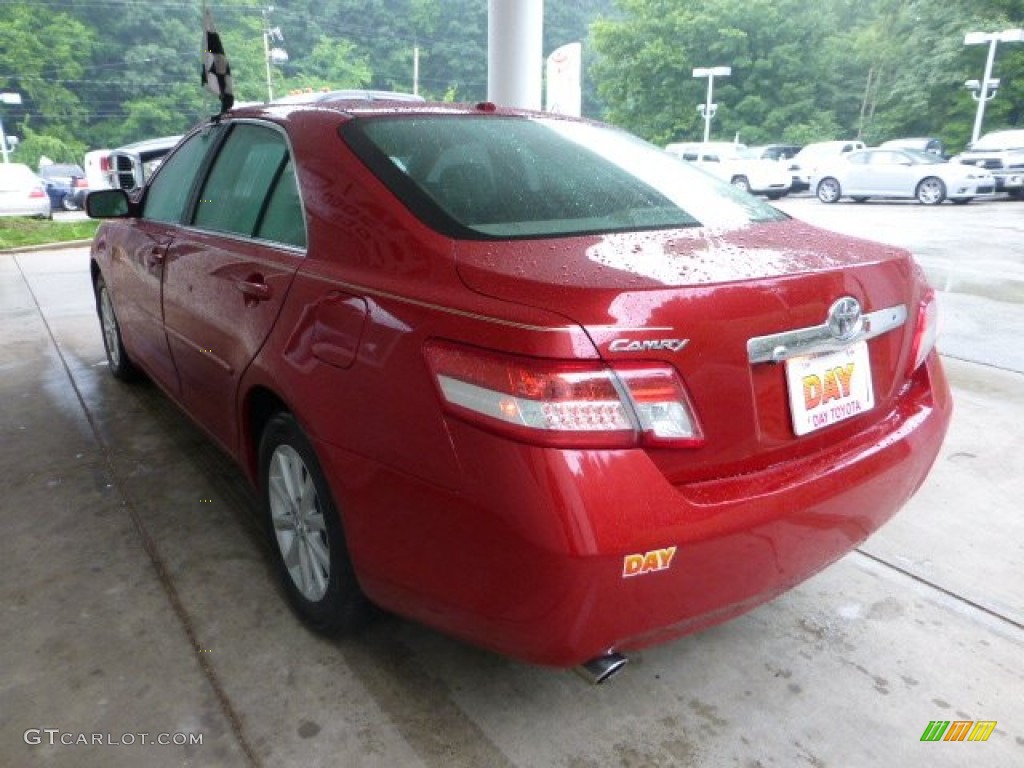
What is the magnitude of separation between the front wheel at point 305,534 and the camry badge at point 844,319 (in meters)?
1.28

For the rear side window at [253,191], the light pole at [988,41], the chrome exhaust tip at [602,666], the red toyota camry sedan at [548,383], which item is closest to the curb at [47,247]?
the rear side window at [253,191]

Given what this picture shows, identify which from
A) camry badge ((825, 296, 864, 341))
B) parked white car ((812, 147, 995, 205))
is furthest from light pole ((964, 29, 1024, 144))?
camry badge ((825, 296, 864, 341))

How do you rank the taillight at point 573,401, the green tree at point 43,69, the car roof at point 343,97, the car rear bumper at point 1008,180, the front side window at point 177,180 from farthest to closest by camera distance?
the green tree at point 43,69 < the car rear bumper at point 1008,180 < the front side window at point 177,180 < the car roof at point 343,97 < the taillight at point 573,401

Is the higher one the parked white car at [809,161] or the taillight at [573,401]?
the taillight at [573,401]

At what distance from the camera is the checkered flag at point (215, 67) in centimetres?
548

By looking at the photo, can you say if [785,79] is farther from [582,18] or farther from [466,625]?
[466,625]

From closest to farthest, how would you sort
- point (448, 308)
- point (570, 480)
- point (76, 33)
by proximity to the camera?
point (570, 480)
point (448, 308)
point (76, 33)

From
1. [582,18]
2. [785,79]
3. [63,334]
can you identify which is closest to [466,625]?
[63,334]

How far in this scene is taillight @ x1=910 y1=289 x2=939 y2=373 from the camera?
6.94 ft

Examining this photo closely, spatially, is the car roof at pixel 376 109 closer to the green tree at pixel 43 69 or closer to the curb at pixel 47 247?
the curb at pixel 47 247

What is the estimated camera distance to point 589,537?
1.47m

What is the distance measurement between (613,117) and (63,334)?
148 ft

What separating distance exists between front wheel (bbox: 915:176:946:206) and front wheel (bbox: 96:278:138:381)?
17823 mm

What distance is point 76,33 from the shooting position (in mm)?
50531
